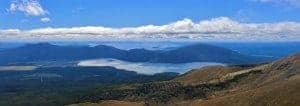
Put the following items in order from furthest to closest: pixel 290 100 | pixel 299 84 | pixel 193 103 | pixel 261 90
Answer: pixel 193 103
pixel 261 90
pixel 299 84
pixel 290 100

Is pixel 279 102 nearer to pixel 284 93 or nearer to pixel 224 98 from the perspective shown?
pixel 284 93

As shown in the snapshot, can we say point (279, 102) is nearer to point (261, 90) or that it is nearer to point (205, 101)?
point (261, 90)

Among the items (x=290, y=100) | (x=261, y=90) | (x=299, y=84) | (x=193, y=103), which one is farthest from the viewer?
(x=193, y=103)

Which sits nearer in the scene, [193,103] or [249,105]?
[249,105]

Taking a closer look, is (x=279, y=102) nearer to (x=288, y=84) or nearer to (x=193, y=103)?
(x=288, y=84)

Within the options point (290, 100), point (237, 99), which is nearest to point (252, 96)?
point (237, 99)

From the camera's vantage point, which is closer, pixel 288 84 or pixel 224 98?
pixel 288 84

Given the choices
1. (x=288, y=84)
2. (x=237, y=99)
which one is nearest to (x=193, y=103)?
(x=237, y=99)

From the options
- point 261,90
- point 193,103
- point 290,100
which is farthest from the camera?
point 193,103
